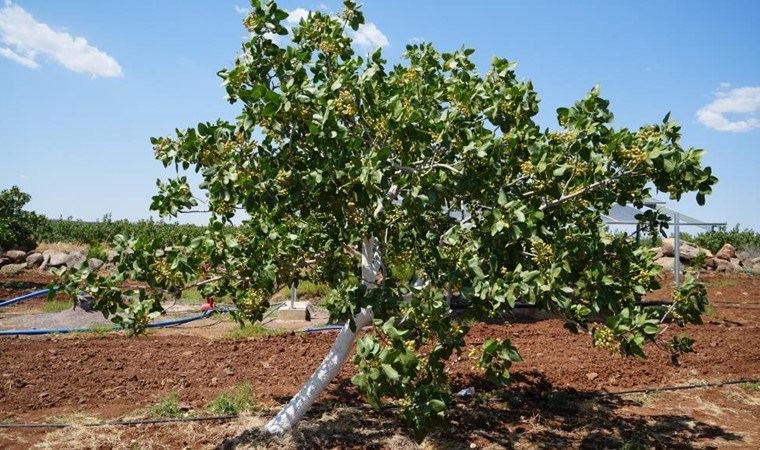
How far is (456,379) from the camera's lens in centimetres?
664

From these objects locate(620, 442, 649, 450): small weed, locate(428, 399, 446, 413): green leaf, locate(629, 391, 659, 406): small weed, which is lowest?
locate(620, 442, 649, 450): small weed

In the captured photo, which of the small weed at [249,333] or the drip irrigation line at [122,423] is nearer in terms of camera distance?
the drip irrigation line at [122,423]

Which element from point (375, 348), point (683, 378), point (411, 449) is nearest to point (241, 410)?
point (411, 449)

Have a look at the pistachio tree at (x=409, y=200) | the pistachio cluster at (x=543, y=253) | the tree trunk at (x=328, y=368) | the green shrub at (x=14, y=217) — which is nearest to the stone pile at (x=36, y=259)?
the green shrub at (x=14, y=217)

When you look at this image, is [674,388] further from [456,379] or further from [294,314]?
[294,314]

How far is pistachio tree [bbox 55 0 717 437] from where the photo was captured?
3369 millimetres

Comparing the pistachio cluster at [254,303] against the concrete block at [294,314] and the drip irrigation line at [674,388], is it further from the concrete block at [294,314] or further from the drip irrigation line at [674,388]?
the concrete block at [294,314]

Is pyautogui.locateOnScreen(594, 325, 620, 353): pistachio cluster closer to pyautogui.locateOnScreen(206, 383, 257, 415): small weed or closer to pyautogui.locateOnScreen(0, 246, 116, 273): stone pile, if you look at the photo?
pyautogui.locateOnScreen(206, 383, 257, 415): small weed

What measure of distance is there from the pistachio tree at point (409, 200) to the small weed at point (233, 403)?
952mm

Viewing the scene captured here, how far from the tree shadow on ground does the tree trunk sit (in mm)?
127

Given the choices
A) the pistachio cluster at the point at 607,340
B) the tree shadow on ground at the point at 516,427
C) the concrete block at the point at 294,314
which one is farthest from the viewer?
the concrete block at the point at 294,314

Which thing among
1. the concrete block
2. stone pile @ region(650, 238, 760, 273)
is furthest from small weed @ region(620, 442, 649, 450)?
stone pile @ region(650, 238, 760, 273)

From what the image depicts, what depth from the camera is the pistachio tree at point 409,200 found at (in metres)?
3.37

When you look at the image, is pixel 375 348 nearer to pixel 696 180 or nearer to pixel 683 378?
pixel 696 180
